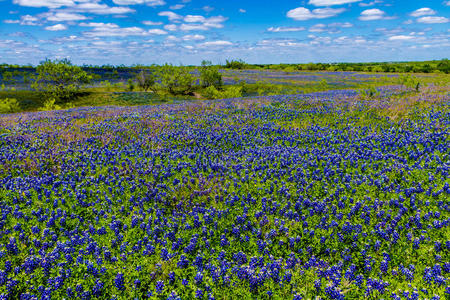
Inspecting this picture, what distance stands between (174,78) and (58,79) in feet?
80.9

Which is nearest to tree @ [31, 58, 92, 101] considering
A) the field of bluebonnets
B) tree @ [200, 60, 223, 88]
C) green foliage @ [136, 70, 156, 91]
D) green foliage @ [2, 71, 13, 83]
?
green foliage @ [136, 70, 156, 91]

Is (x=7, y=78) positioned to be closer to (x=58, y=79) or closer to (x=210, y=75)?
(x=58, y=79)

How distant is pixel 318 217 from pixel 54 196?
203 inches

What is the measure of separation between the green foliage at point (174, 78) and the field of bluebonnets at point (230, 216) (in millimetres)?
54046

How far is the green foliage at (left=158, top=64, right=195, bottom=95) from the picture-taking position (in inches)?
2376

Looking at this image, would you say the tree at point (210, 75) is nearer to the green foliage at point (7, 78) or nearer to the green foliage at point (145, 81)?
the green foliage at point (145, 81)

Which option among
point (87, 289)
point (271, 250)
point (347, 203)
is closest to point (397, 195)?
point (347, 203)

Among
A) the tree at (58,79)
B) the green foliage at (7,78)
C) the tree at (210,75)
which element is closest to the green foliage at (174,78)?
the tree at (210,75)

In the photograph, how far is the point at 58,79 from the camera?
188ft

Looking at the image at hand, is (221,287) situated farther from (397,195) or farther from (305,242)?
(397,195)

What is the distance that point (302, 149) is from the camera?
7578 millimetres

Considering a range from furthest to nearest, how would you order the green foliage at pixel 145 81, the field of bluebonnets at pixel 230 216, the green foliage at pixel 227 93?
the green foliage at pixel 145 81
the green foliage at pixel 227 93
the field of bluebonnets at pixel 230 216

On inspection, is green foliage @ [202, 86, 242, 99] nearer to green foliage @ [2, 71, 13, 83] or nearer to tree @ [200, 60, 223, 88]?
tree @ [200, 60, 223, 88]

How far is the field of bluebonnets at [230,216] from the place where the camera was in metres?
3.37
